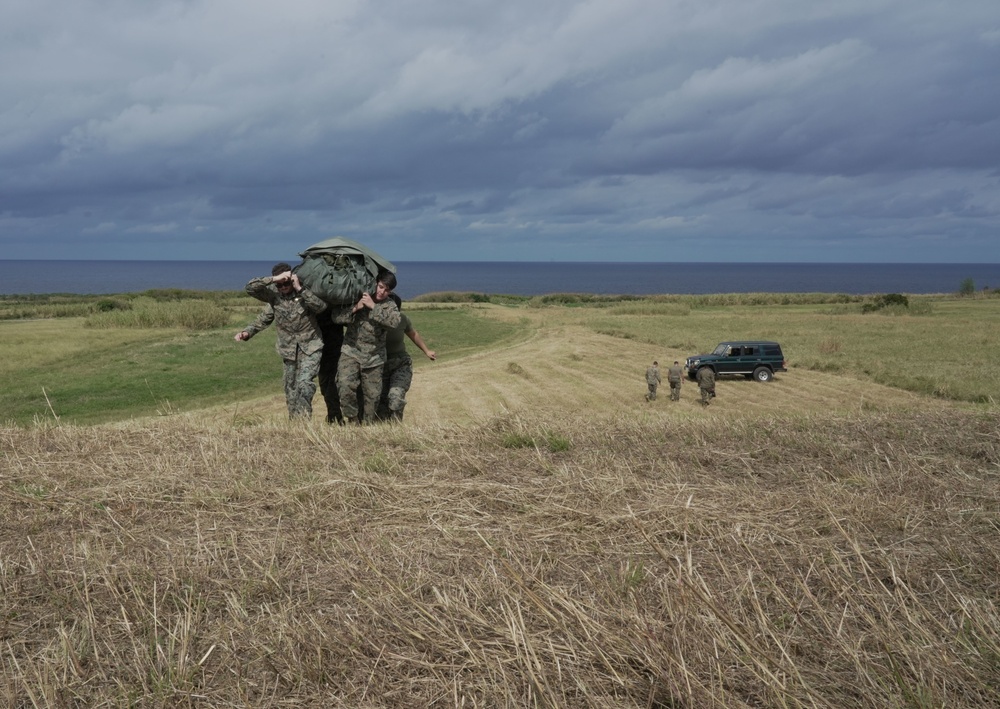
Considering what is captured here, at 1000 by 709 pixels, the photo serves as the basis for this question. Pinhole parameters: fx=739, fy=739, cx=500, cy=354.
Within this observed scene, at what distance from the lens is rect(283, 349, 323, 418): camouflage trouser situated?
10336 millimetres

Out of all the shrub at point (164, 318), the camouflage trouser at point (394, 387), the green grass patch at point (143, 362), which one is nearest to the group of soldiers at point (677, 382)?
the green grass patch at point (143, 362)

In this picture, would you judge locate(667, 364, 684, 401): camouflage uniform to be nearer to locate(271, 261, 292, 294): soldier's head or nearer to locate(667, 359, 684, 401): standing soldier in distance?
locate(667, 359, 684, 401): standing soldier in distance

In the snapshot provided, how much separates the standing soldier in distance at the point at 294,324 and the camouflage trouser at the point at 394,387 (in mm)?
998

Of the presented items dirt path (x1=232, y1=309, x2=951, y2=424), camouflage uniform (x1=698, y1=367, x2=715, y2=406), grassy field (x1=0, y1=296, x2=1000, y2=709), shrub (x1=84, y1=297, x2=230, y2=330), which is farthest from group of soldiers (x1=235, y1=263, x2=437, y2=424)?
shrub (x1=84, y1=297, x2=230, y2=330)

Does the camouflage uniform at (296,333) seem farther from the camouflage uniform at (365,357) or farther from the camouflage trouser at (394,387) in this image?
the camouflage trouser at (394,387)

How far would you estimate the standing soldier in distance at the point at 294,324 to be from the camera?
10.1 m

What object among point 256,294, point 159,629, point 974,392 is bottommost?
point 974,392

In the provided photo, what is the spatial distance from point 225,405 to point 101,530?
684 inches

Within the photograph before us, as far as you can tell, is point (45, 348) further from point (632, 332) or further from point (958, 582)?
point (958, 582)

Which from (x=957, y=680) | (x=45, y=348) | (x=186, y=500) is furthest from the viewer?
(x=45, y=348)

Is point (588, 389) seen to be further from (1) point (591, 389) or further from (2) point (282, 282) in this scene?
(2) point (282, 282)

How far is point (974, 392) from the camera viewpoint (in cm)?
2428

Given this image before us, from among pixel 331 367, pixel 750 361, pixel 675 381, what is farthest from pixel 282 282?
pixel 750 361

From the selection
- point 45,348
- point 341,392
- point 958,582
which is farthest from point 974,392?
point 45,348
